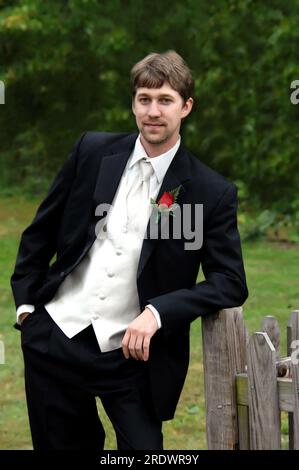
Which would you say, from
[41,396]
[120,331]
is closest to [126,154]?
[120,331]

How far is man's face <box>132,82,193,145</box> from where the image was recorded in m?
3.66

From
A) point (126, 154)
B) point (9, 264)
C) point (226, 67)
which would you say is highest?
point (226, 67)

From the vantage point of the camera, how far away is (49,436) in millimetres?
3914

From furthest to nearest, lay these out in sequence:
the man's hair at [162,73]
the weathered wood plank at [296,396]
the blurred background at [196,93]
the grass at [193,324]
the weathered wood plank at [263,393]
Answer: the blurred background at [196,93] < the grass at [193,324] < the man's hair at [162,73] < the weathered wood plank at [263,393] < the weathered wood plank at [296,396]

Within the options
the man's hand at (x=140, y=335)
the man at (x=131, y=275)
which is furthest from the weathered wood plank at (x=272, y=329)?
the man's hand at (x=140, y=335)

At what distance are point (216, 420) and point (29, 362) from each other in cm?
67

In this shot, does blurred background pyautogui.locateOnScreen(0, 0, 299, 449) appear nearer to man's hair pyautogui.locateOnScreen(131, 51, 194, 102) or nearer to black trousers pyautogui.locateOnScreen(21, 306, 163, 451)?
black trousers pyautogui.locateOnScreen(21, 306, 163, 451)

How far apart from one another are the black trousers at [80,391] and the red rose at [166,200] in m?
0.48

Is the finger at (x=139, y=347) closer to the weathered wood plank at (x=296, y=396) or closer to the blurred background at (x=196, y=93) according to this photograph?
the weathered wood plank at (x=296, y=396)

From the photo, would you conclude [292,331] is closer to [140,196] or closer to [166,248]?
[166,248]

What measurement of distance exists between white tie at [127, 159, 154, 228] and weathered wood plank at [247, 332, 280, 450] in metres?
0.54

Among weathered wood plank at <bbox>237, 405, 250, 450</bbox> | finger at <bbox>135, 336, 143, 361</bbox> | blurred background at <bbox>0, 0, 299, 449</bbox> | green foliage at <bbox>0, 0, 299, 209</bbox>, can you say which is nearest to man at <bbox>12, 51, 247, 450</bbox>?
finger at <bbox>135, 336, 143, 361</bbox>

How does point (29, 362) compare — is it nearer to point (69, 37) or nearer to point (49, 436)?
point (49, 436)

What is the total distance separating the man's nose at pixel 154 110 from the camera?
3.64m
